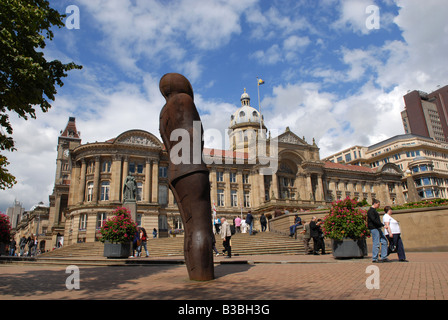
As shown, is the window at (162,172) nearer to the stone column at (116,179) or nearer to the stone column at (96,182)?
the stone column at (116,179)

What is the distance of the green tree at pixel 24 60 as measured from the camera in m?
8.48

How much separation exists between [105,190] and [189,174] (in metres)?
38.4

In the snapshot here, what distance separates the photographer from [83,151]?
4331cm

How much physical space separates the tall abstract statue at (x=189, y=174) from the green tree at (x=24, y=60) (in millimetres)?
3707

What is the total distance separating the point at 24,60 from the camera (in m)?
8.56

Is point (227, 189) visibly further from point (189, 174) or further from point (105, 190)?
point (189, 174)


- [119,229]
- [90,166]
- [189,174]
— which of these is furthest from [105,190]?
[189,174]

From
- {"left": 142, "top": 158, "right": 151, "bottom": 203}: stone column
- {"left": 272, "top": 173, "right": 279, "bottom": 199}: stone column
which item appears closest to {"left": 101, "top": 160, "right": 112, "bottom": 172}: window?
{"left": 142, "top": 158, "right": 151, "bottom": 203}: stone column

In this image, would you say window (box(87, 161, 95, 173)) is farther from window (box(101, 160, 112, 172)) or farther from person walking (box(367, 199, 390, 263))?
person walking (box(367, 199, 390, 263))

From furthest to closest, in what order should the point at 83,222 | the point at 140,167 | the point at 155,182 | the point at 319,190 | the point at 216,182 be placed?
1. the point at 319,190
2. the point at 216,182
3. the point at 140,167
4. the point at 155,182
5. the point at 83,222

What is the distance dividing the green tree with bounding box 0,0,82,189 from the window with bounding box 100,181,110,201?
111 ft

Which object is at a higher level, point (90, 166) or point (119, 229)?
point (90, 166)

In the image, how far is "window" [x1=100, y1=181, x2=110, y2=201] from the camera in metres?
42.2
